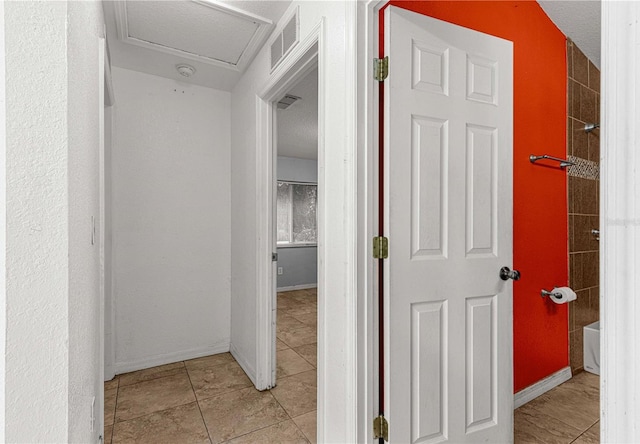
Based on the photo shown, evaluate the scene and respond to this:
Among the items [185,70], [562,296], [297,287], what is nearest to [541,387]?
[562,296]

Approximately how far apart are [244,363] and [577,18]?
348cm

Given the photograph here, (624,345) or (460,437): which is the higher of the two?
(624,345)

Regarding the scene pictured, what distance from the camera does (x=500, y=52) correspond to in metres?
1.61

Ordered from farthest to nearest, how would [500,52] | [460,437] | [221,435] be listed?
[221,435] → [500,52] → [460,437]

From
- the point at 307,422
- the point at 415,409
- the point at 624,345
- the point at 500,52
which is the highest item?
the point at 500,52

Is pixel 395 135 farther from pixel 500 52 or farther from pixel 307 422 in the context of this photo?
pixel 307 422

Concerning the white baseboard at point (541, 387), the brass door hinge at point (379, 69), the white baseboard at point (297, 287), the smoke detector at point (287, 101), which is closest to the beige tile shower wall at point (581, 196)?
the white baseboard at point (541, 387)

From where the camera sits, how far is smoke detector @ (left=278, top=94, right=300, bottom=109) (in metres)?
3.28

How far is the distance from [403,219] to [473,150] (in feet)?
1.64

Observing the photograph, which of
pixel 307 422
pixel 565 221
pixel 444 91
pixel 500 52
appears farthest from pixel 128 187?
pixel 565 221

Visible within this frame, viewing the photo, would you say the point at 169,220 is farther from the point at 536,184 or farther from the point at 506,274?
the point at 536,184

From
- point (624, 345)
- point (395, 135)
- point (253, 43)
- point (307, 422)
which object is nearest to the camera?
point (624, 345)

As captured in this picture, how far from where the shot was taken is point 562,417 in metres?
1.93

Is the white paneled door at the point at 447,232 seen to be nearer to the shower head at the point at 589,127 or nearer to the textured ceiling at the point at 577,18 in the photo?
the textured ceiling at the point at 577,18
